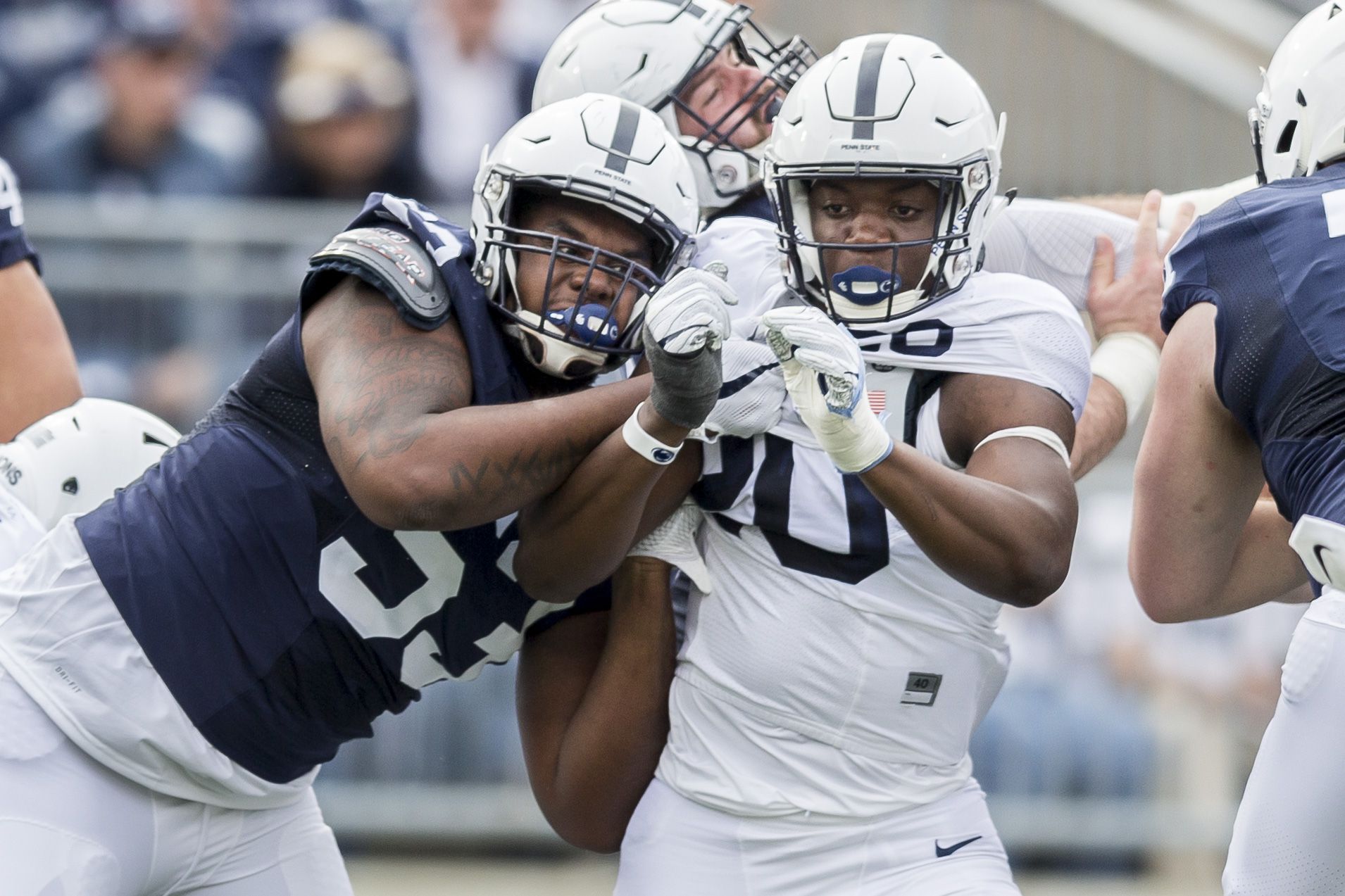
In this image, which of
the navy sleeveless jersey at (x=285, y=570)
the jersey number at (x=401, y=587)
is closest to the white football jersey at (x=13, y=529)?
the navy sleeveless jersey at (x=285, y=570)

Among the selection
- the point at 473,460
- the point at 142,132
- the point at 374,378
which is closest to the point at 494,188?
the point at 374,378

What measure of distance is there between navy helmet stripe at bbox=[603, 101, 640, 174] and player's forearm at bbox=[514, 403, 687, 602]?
51 centimetres

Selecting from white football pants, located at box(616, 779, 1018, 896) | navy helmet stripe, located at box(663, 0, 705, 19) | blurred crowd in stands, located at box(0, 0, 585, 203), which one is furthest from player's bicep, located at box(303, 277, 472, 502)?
blurred crowd in stands, located at box(0, 0, 585, 203)

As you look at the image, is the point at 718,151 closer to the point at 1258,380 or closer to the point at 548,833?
the point at 1258,380

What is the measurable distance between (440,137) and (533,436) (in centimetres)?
438

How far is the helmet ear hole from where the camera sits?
9.68ft

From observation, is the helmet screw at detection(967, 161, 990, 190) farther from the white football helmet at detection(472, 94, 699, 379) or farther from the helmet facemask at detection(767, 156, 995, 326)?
the white football helmet at detection(472, 94, 699, 379)

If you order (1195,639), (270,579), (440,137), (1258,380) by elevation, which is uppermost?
(1258,380)

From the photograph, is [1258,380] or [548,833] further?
[548,833]

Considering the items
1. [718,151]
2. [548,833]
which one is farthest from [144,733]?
[548,833]

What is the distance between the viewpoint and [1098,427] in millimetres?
3361

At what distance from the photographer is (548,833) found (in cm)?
598

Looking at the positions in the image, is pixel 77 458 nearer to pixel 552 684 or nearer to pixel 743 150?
pixel 552 684

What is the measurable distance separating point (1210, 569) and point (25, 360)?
8.57ft
